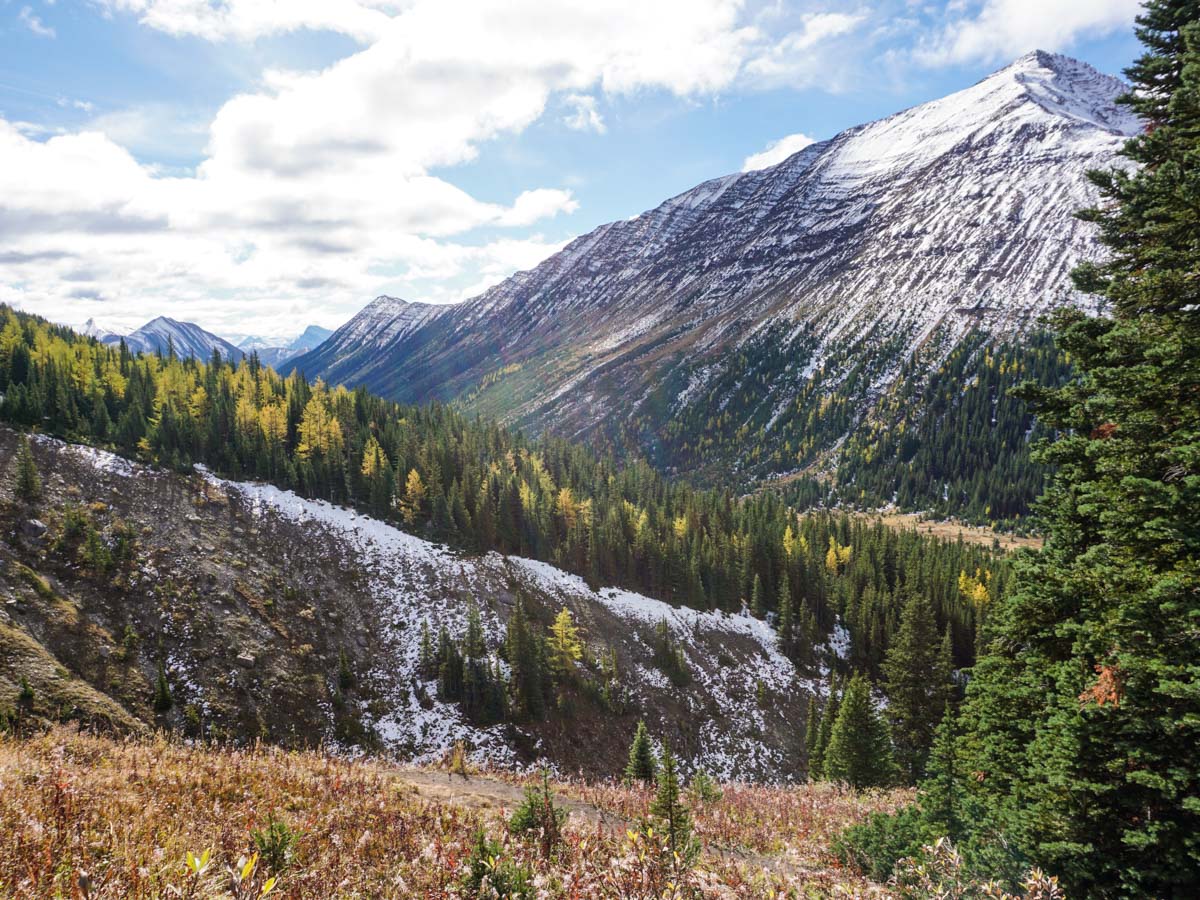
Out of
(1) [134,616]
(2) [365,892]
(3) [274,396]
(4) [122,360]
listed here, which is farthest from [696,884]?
(4) [122,360]

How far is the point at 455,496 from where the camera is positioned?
224 ft

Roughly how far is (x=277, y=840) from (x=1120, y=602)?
13.9 meters

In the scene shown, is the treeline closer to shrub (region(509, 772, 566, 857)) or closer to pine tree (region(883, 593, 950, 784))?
pine tree (region(883, 593, 950, 784))

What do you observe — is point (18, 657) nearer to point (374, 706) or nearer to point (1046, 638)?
point (374, 706)

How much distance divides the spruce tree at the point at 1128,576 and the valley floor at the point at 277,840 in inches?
172

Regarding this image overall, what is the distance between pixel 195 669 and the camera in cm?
3525

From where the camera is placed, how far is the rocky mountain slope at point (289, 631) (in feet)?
108

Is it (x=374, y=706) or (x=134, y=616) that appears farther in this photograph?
(x=374, y=706)

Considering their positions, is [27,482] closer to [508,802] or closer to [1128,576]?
[508,802]

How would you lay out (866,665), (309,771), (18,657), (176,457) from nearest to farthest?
1. (309,771)
2. (18,657)
3. (176,457)
4. (866,665)

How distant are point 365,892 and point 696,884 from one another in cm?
361

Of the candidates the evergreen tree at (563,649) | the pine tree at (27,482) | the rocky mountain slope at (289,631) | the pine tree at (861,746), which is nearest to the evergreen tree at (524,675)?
the rocky mountain slope at (289,631)

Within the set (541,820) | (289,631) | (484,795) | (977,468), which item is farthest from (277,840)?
(977,468)

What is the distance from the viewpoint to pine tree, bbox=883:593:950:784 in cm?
3350
